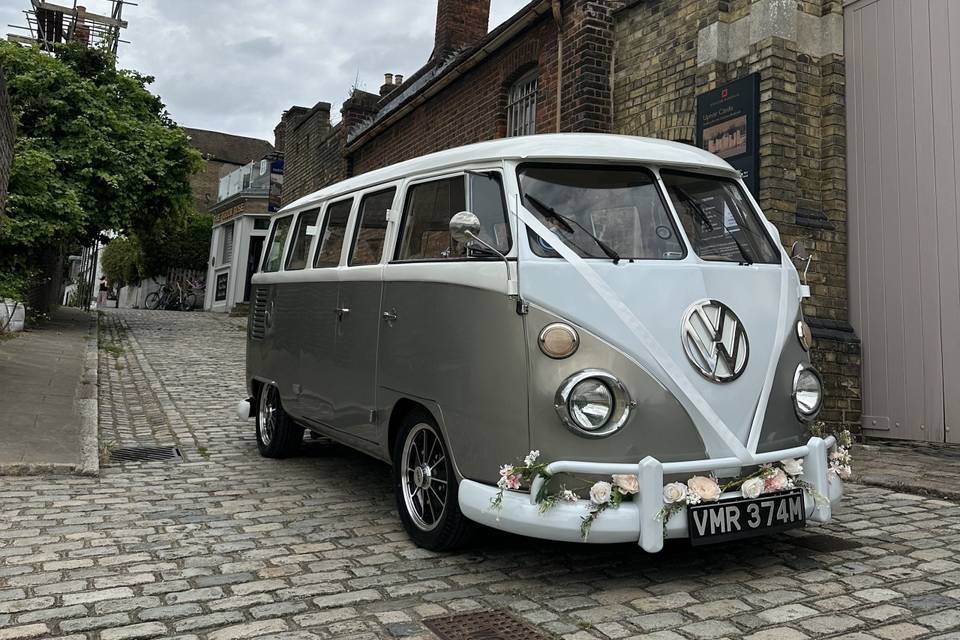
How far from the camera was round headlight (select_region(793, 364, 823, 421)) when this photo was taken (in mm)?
3850

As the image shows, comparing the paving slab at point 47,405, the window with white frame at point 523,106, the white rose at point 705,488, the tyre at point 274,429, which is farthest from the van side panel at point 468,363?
the window with white frame at point 523,106

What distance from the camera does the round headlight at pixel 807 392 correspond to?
3850 mm

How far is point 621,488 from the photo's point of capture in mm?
3357

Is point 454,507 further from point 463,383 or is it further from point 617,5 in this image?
point 617,5

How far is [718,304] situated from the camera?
12.2 feet

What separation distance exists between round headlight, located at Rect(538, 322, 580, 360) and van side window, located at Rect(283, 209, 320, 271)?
2932 millimetres

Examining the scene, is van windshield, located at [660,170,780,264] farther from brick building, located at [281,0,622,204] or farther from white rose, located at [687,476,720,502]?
brick building, located at [281,0,622,204]

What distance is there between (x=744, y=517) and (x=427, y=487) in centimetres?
162

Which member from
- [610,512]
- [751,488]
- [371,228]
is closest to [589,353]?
[610,512]

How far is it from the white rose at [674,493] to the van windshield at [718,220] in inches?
46.6

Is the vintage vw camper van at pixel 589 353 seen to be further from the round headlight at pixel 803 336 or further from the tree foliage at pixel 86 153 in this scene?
the tree foliage at pixel 86 153

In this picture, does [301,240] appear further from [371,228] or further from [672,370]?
[672,370]

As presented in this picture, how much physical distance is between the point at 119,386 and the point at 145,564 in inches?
298

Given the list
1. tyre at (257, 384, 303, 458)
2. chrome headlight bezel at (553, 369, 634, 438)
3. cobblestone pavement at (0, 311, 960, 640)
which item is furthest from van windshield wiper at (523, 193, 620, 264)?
tyre at (257, 384, 303, 458)
